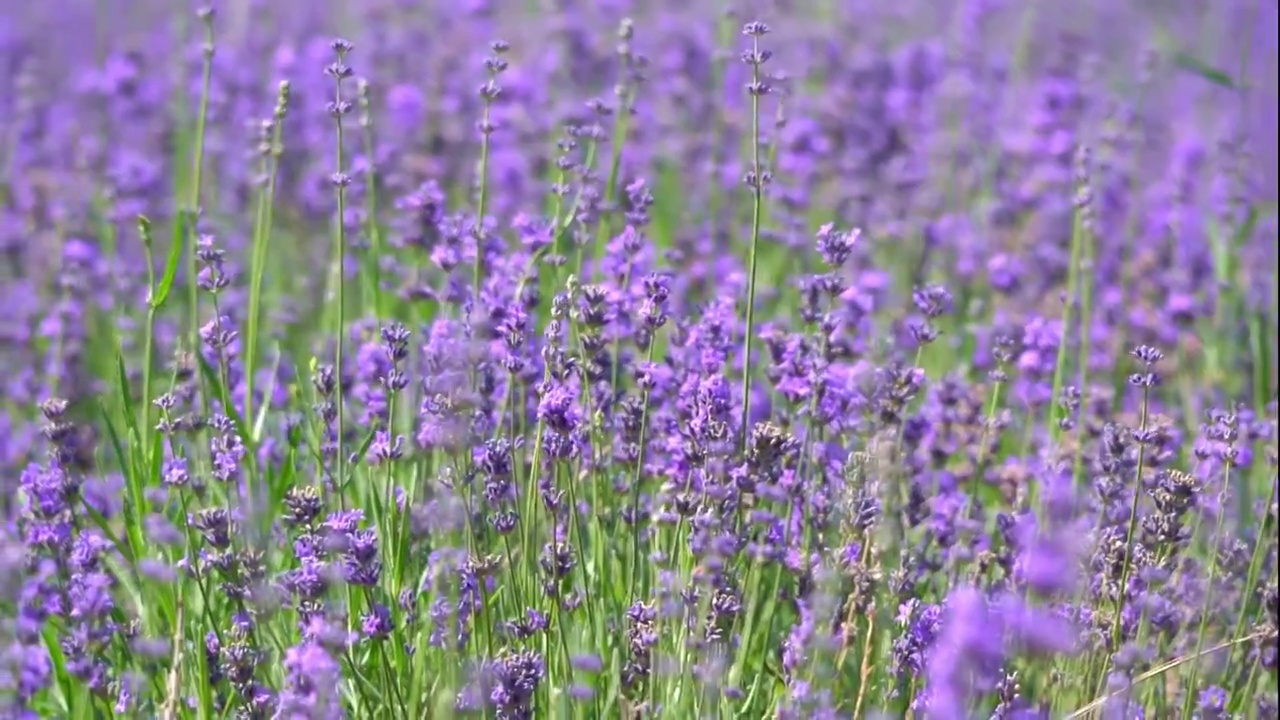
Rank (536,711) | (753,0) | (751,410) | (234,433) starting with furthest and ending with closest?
(753,0) < (751,410) < (234,433) < (536,711)

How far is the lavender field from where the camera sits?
2.43m

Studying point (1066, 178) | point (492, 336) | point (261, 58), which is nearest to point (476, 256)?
point (492, 336)

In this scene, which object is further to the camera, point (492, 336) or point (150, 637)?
point (492, 336)

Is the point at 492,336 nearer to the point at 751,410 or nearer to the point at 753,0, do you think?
the point at 751,410

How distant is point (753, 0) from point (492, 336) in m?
4.40

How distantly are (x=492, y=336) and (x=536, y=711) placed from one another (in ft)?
2.79

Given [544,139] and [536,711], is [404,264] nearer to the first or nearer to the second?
[544,139]

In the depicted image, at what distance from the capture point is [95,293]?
506cm

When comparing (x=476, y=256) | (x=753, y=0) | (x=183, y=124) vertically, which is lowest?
(x=476, y=256)

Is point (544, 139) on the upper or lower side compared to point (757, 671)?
upper

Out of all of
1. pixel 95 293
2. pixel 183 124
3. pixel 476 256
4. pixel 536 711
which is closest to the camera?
pixel 536 711

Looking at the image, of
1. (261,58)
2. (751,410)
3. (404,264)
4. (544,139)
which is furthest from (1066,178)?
(261,58)

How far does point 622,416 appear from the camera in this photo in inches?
109

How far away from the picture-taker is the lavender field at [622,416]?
2434 mm
